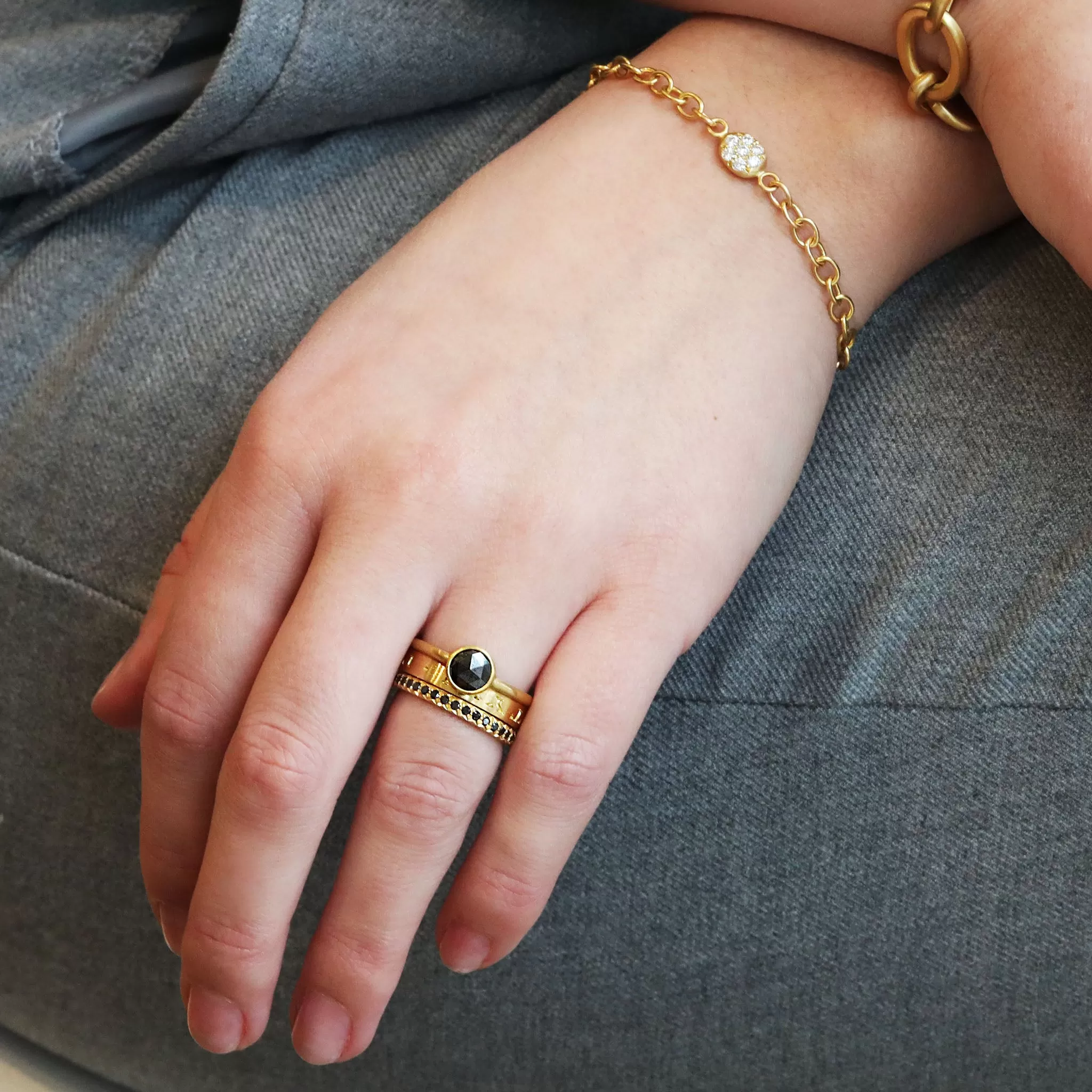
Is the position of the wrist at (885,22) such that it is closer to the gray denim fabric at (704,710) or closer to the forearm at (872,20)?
the forearm at (872,20)

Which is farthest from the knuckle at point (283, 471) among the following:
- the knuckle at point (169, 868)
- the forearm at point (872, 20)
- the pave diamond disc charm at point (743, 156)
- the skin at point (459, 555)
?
the forearm at point (872, 20)

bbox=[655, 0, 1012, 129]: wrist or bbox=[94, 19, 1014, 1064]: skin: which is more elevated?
bbox=[655, 0, 1012, 129]: wrist

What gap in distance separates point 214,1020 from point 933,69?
76 cm

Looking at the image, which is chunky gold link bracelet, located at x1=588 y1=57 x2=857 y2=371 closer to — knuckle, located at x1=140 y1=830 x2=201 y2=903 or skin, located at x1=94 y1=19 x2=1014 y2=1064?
skin, located at x1=94 y1=19 x2=1014 y2=1064

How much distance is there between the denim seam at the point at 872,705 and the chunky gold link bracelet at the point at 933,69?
0.40 metres

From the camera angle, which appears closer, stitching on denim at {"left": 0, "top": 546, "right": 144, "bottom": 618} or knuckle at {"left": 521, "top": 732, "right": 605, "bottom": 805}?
knuckle at {"left": 521, "top": 732, "right": 605, "bottom": 805}

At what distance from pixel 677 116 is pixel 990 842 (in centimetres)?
51

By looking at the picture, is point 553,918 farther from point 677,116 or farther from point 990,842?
point 677,116

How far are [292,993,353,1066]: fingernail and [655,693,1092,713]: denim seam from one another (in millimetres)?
257

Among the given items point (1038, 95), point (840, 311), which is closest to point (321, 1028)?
point (840, 311)

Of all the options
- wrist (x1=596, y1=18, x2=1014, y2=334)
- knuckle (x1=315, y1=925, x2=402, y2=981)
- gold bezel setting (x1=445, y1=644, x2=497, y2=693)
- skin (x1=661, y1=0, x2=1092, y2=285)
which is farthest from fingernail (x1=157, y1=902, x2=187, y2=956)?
skin (x1=661, y1=0, x2=1092, y2=285)

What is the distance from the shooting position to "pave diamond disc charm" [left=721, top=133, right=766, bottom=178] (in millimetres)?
713

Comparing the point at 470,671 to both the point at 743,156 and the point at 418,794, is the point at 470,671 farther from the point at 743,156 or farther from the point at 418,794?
the point at 743,156

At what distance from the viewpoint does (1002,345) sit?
0.71 m
